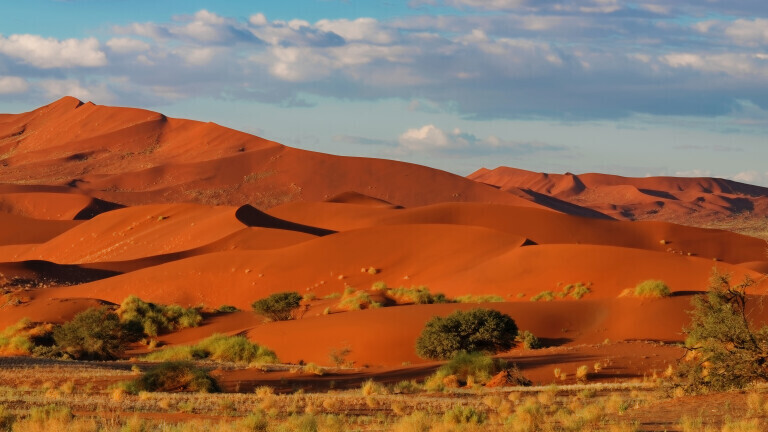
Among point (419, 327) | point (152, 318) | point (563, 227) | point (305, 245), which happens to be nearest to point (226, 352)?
point (419, 327)

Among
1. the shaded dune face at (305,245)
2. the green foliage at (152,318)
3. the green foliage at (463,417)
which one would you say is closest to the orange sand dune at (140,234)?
the shaded dune face at (305,245)

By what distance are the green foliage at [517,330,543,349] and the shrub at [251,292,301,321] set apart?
10090mm

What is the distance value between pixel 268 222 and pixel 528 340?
136 ft

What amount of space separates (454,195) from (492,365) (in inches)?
3749

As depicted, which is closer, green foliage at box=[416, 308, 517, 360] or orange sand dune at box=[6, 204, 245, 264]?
green foliage at box=[416, 308, 517, 360]

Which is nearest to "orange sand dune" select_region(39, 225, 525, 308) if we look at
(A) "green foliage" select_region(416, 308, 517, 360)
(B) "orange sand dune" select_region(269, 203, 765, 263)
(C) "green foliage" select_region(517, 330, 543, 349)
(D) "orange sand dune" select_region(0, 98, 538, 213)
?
(B) "orange sand dune" select_region(269, 203, 765, 263)

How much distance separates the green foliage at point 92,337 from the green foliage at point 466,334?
956 cm

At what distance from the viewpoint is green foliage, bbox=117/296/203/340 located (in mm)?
36625

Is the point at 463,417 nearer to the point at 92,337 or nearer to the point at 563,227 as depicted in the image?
the point at 92,337

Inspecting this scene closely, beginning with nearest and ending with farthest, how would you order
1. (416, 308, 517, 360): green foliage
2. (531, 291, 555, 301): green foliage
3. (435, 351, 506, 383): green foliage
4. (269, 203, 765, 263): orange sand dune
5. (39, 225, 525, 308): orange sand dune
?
(435, 351, 506, 383): green foliage
(416, 308, 517, 360): green foliage
(531, 291, 555, 301): green foliage
(39, 225, 525, 308): orange sand dune
(269, 203, 765, 263): orange sand dune

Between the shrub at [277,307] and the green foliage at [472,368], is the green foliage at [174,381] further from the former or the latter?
the shrub at [277,307]

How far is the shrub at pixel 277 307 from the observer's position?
123ft

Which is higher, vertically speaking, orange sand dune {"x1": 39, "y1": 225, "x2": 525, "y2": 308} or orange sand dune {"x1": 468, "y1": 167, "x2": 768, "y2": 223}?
orange sand dune {"x1": 468, "y1": 167, "x2": 768, "y2": 223}

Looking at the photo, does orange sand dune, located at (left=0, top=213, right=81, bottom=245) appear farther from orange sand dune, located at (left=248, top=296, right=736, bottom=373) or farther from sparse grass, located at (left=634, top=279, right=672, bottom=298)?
sparse grass, located at (left=634, top=279, right=672, bottom=298)
